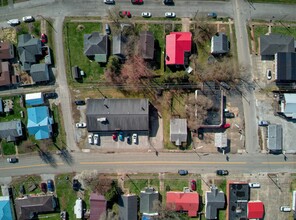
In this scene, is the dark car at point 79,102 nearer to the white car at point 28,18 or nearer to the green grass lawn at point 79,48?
the green grass lawn at point 79,48

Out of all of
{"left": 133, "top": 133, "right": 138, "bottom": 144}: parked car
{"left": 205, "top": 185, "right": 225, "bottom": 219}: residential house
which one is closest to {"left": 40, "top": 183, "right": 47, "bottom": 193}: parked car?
{"left": 133, "top": 133, "right": 138, "bottom": 144}: parked car

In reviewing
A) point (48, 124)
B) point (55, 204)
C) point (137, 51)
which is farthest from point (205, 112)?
point (55, 204)

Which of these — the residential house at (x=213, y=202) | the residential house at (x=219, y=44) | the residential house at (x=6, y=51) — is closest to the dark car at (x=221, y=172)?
the residential house at (x=213, y=202)

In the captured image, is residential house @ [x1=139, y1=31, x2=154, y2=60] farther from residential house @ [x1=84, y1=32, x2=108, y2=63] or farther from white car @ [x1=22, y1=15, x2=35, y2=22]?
white car @ [x1=22, y1=15, x2=35, y2=22]

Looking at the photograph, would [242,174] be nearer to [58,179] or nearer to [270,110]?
[270,110]

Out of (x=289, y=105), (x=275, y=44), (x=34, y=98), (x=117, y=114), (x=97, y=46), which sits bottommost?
(x=117, y=114)

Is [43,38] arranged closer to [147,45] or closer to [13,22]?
[13,22]

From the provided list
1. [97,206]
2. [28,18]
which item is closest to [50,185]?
[97,206]

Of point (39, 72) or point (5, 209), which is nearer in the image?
point (39, 72)
